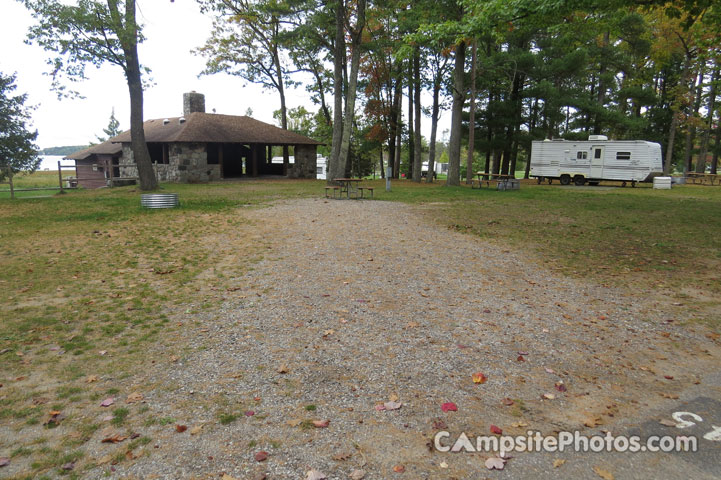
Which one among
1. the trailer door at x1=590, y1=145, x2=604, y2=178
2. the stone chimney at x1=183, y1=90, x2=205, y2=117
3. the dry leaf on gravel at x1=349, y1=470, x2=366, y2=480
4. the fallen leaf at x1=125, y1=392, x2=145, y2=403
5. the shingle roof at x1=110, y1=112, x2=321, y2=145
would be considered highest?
the stone chimney at x1=183, y1=90, x2=205, y2=117

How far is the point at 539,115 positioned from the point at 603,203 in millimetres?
17495

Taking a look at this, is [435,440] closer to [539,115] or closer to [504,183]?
[504,183]

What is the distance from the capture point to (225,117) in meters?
31.7

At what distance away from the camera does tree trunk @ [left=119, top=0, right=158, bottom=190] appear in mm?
18094

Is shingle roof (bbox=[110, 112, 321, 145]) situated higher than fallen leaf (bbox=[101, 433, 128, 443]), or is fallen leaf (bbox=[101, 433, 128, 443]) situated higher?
shingle roof (bbox=[110, 112, 321, 145])

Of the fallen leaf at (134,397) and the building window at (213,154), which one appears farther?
the building window at (213,154)

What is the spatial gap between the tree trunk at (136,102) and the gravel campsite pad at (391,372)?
638 inches

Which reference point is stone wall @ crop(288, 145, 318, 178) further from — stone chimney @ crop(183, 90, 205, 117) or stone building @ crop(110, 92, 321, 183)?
stone chimney @ crop(183, 90, 205, 117)

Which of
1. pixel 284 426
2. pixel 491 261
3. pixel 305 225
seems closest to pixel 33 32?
pixel 305 225

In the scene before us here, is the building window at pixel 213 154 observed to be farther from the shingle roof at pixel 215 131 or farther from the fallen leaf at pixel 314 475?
the fallen leaf at pixel 314 475

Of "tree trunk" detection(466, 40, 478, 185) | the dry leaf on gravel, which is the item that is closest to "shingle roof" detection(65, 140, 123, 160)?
"tree trunk" detection(466, 40, 478, 185)

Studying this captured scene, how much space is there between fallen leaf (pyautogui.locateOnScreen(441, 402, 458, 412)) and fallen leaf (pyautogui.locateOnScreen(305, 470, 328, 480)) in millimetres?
1076

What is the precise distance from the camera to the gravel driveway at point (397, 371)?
267cm

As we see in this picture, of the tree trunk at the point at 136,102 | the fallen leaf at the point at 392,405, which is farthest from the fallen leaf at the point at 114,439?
the tree trunk at the point at 136,102
